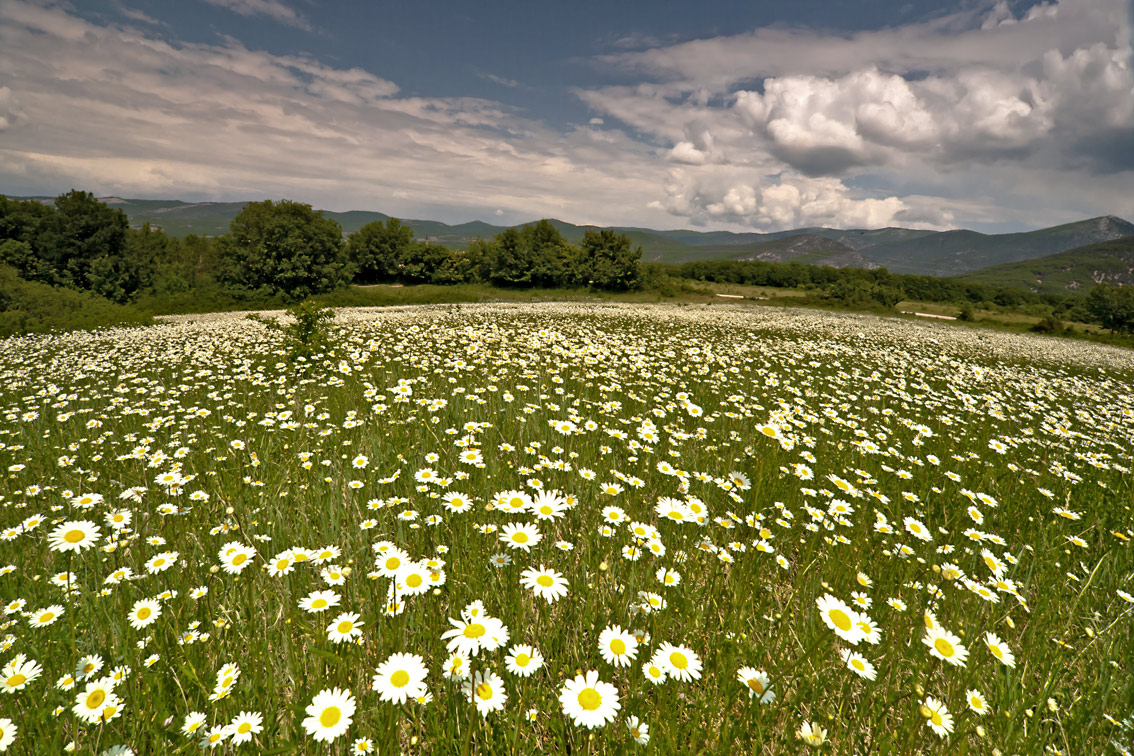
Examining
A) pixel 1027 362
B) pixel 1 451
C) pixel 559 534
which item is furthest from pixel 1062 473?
pixel 1027 362

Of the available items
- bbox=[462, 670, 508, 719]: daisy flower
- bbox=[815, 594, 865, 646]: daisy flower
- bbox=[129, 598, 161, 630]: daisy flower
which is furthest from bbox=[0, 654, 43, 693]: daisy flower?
bbox=[815, 594, 865, 646]: daisy flower

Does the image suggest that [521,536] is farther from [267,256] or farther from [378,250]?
[378,250]

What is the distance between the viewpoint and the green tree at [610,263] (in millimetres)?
65250

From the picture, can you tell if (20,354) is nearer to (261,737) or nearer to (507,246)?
(261,737)

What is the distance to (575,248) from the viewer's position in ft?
241

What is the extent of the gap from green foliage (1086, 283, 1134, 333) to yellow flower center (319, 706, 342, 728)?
97790 millimetres

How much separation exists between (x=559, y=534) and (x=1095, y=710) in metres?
2.89

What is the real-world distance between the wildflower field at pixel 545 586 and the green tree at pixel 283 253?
2028 inches

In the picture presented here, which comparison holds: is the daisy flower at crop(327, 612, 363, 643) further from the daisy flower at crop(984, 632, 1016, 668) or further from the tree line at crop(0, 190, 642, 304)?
the tree line at crop(0, 190, 642, 304)

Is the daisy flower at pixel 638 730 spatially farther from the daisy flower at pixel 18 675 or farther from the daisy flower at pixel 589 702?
the daisy flower at pixel 18 675

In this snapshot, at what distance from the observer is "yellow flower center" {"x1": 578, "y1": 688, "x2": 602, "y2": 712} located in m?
1.62

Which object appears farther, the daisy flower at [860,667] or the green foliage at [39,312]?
the green foliage at [39,312]

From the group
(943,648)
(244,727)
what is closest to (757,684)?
(943,648)

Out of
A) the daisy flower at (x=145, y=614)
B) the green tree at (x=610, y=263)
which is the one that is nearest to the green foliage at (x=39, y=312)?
the daisy flower at (x=145, y=614)
